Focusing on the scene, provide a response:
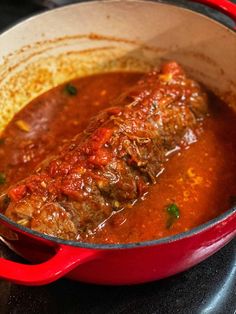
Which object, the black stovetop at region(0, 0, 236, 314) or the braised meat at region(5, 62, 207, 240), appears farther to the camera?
the braised meat at region(5, 62, 207, 240)

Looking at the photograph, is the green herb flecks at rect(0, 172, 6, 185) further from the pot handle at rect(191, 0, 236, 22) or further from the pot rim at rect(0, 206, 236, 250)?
the pot handle at rect(191, 0, 236, 22)

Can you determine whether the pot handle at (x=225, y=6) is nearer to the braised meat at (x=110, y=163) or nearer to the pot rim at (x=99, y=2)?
the pot rim at (x=99, y=2)

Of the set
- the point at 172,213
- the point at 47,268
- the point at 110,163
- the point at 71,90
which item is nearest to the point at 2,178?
the point at 110,163

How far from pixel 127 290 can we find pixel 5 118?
122cm

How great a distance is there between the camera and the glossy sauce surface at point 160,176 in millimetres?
2160

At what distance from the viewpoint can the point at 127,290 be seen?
6.60ft

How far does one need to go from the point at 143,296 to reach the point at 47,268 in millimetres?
597

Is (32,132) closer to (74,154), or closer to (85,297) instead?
(74,154)

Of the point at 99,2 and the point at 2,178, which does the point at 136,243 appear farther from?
the point at 99,2

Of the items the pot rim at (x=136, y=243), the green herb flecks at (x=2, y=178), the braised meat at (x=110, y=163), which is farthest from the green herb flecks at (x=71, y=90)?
the pot rim at (x=136, y=243)

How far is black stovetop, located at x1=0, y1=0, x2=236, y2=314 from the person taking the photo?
195cm

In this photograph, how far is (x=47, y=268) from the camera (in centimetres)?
152

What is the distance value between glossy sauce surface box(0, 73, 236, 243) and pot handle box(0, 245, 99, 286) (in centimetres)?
56

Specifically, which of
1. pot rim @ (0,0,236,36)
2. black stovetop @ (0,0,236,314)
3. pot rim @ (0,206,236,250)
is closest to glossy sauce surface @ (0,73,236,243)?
black stovetop @ (0,0,236,314)
